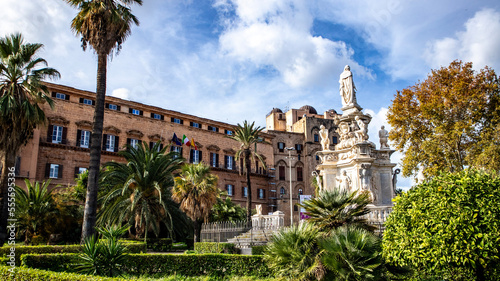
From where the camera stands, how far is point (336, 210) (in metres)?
10.9

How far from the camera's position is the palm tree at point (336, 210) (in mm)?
10844

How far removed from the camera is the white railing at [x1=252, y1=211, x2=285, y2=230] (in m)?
21.5

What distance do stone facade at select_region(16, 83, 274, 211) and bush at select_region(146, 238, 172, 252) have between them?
37.8ft

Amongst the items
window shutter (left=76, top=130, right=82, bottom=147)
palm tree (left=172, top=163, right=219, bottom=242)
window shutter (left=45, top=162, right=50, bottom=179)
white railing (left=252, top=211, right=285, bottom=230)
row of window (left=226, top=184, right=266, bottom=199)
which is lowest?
white railing (left=252, top=211, right=285, bottom=230)

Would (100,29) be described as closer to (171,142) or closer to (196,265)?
(196,265)

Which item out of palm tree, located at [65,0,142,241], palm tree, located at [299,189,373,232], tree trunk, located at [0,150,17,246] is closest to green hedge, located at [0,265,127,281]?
palm tree, located at [299,189,373,232]

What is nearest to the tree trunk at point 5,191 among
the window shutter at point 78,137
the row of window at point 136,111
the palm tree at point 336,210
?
the palm tree at point 336,210

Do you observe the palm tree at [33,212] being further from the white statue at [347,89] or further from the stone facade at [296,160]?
the stone facade at [296,160]

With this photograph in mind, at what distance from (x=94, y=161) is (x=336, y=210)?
416 inches

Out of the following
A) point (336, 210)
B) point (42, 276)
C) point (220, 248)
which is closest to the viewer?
point (42, 276)

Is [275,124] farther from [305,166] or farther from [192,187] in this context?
[192,187]

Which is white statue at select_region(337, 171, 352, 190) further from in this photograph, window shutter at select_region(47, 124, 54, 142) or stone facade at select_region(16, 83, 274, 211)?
window shutter at select_region(47, 124, 54, 142)

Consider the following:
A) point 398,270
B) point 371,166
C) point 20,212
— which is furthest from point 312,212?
point 20,212

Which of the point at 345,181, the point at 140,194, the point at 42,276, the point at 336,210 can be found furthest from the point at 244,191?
the point at 42,276
